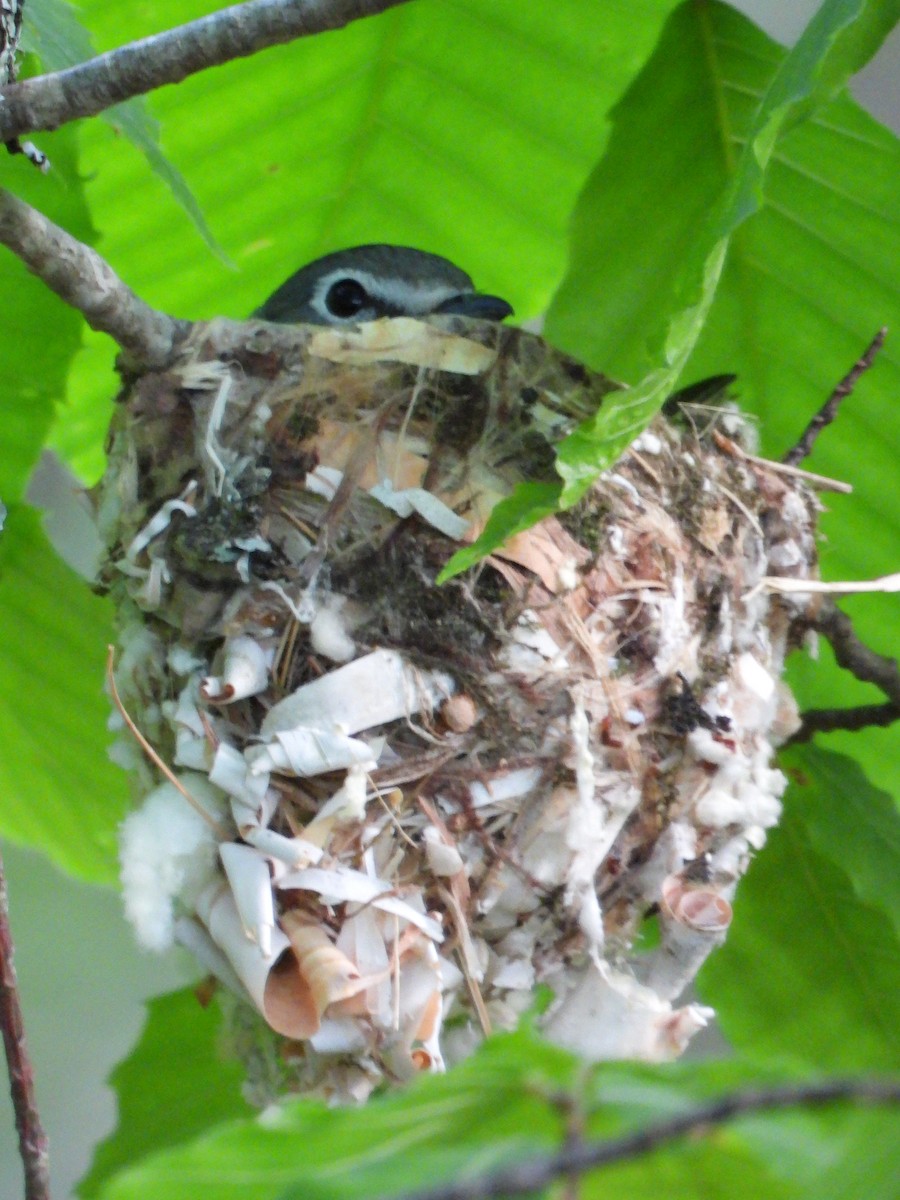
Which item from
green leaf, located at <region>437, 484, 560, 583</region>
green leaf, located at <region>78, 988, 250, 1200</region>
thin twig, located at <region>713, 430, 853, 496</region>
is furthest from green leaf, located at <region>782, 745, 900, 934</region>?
green leaf, located at <region>78, 988, 250, 1200</region>

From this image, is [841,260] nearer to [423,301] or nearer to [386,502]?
[423,301]

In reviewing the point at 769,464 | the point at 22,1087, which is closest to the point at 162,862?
the point at 22,1087

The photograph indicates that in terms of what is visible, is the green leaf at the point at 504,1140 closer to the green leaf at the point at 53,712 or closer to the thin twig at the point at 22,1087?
the thin twig at the point at 22,1087

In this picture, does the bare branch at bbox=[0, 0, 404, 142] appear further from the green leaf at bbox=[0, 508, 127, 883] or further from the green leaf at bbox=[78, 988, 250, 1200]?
the green leaf at bbox=[78, 988, 250, 1200]

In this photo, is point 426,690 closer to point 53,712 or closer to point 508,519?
point 508,519

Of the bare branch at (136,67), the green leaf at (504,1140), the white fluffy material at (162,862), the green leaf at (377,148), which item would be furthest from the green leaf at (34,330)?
the green leaf at (504,1140)
